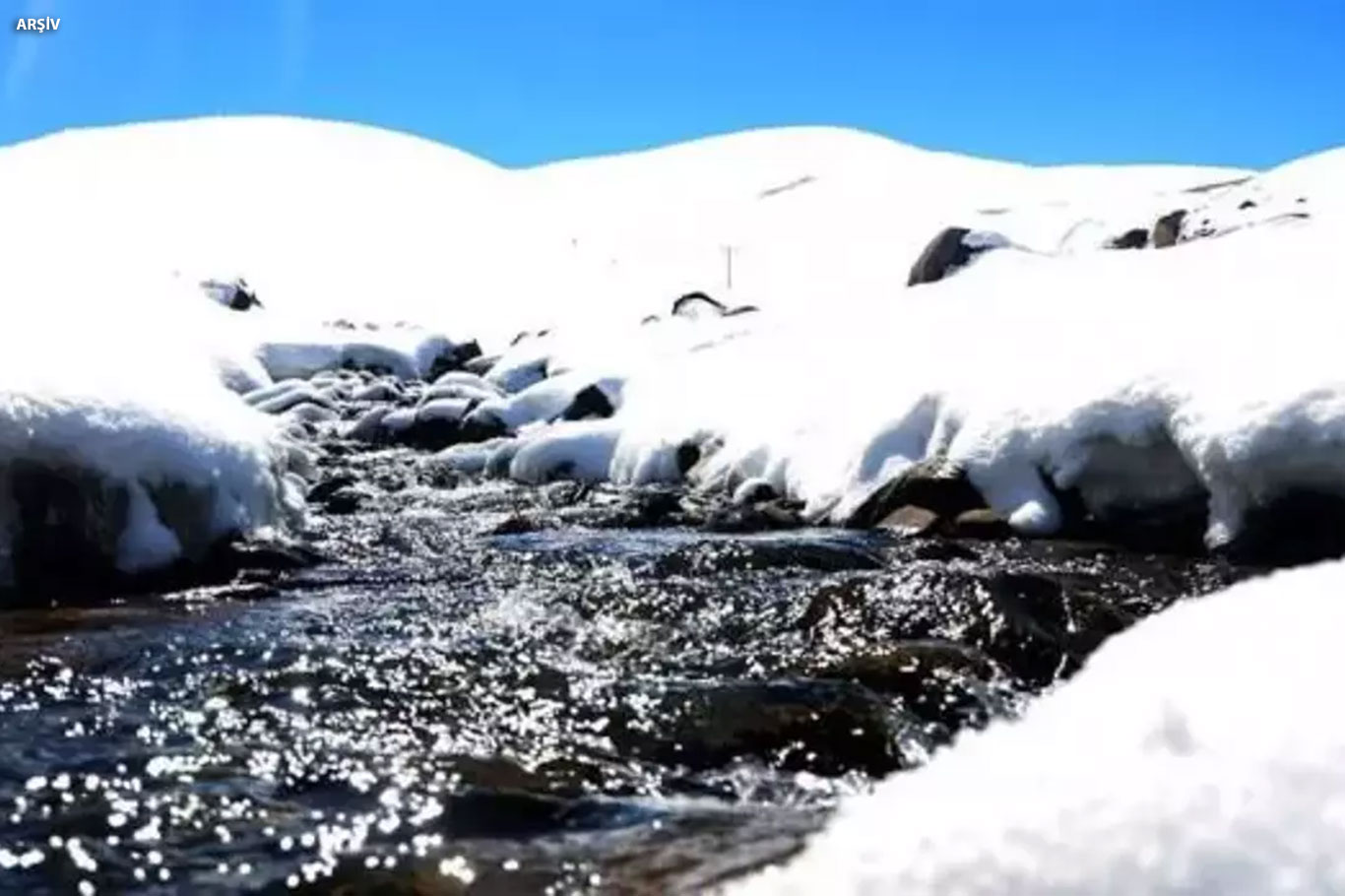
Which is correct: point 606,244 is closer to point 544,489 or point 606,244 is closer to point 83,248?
point 83,248

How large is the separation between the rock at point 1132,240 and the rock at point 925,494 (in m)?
19.6

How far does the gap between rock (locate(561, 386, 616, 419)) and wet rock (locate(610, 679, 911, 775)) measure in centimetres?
1680

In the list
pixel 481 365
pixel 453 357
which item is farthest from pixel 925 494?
pixel 453 357

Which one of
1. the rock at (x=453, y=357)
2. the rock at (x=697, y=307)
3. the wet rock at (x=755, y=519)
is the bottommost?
the wet rock at (x=755, y=519)

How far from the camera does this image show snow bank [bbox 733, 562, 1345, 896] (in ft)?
9.68

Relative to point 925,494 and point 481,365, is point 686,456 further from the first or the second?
point 481,365

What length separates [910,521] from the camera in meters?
13.2

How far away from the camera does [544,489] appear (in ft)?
60.1

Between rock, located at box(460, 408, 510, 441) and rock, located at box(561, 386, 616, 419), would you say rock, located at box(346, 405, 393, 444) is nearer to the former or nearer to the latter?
rock, located at box(460, 408, 510, 441)

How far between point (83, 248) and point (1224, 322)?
70.1 m

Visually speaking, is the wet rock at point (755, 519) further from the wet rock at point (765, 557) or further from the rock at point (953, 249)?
the rock at point (953, 249)

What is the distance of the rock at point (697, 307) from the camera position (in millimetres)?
37500


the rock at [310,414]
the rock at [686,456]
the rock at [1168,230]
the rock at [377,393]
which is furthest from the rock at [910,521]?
the rock at [377,393]

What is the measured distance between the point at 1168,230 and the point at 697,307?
42.9ft
